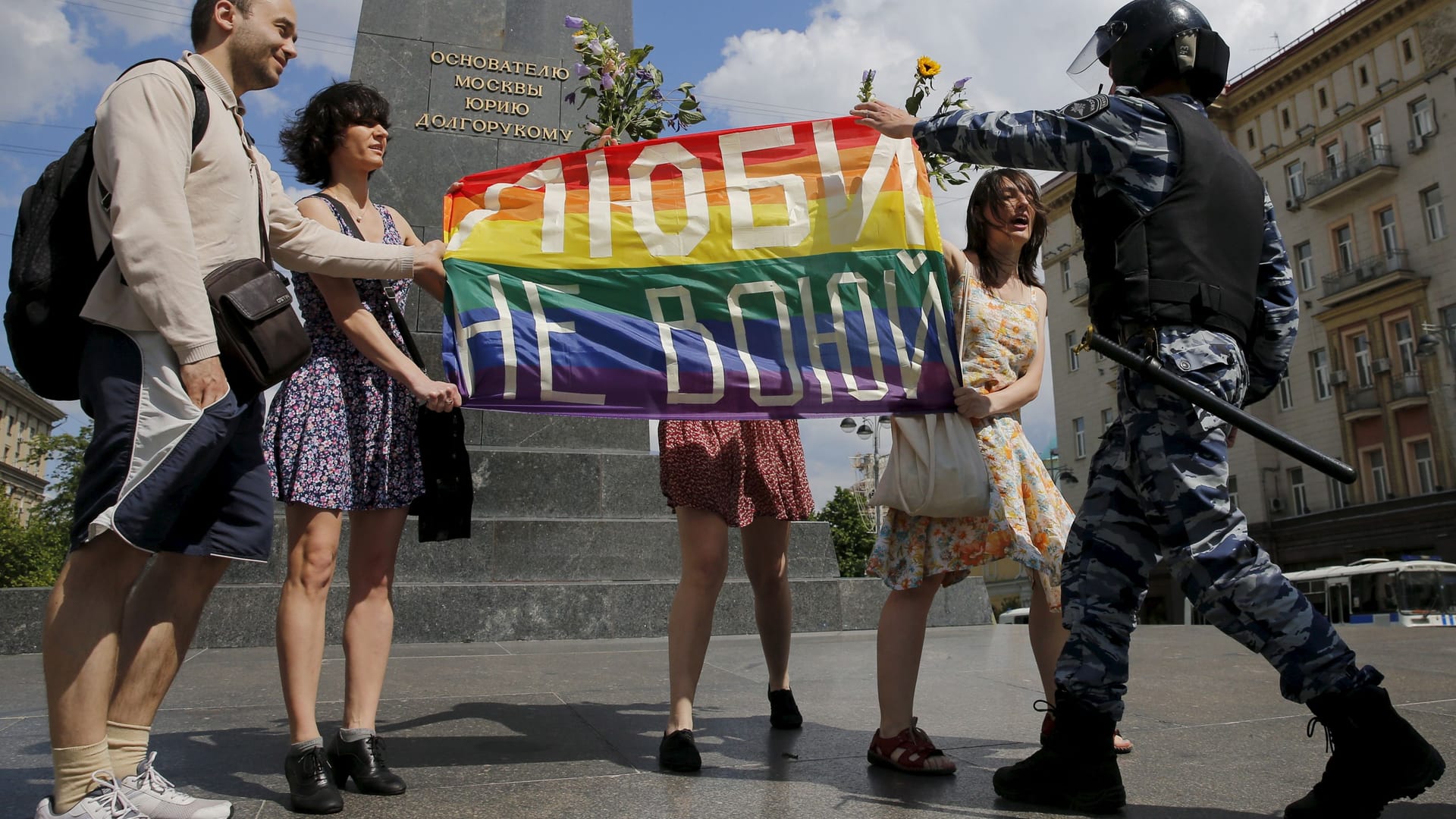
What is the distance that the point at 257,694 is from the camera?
4355 millimetres

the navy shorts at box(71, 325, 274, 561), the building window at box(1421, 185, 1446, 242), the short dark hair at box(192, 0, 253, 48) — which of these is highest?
the building window at box(1421, 185, 1446, 242)

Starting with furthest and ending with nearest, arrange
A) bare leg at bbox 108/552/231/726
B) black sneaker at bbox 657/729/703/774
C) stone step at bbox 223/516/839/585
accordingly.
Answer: stone step at bbox 223/516/839/585
black sneaker at bbox 657/729/703/774
bare leg at bbox 108/552/231/726

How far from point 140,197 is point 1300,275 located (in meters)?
45.0

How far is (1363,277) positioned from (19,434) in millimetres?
84548

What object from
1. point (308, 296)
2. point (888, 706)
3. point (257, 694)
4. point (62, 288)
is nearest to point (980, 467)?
point (888, 706)

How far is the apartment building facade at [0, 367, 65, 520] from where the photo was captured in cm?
7331

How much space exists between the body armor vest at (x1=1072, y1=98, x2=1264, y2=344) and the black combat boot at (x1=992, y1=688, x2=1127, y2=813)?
943 mm

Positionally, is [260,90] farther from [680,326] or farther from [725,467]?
[725,467]

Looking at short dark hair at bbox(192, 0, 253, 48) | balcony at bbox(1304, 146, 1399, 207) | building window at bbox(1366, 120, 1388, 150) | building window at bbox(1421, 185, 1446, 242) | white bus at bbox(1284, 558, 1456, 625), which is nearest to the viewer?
short dark hair at bbox(192, 0, 253, 48)

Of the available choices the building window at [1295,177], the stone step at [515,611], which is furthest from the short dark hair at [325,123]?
the building window at [1295,177]

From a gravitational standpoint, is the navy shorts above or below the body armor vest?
below

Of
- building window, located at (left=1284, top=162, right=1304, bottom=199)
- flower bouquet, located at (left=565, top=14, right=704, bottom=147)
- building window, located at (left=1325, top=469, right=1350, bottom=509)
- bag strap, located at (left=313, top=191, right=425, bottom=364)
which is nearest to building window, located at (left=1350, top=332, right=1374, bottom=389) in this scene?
building window, located at (left=1325, top=469, right=1350, bottom=509)

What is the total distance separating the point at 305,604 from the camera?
2879mm

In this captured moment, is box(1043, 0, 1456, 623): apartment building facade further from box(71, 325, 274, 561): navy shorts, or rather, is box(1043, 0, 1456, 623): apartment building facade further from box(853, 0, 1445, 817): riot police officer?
box(71, 325, 274, 561): navy shorts
